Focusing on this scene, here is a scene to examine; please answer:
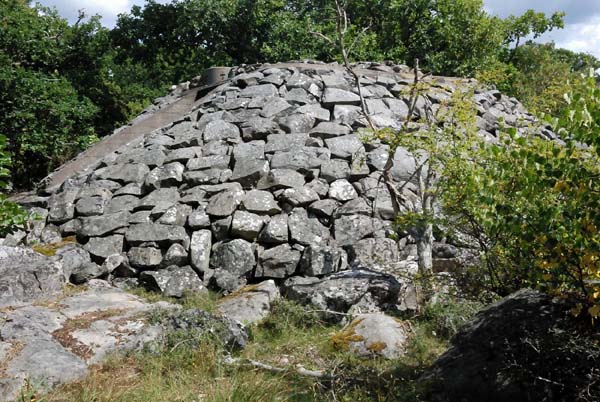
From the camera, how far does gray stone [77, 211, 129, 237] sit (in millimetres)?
7656

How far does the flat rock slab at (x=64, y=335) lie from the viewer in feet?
14.5

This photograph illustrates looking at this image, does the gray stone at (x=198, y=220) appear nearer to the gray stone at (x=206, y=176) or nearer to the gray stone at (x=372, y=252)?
the gray stone at (x=206, y=176)

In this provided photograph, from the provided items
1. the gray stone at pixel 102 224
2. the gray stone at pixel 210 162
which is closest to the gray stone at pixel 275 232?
the gray stone at pixel 210 162

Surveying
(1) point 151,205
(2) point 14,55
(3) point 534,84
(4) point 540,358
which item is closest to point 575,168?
(4) point 540,358

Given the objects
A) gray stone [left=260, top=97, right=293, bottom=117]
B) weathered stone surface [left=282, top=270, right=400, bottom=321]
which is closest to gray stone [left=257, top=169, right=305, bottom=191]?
gray stone [left=260, top=97, right=293, bottom=117]

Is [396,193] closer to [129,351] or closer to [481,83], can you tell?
[481,83]

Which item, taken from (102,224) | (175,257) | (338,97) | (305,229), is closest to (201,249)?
(175,257)

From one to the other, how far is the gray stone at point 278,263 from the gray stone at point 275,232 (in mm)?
127

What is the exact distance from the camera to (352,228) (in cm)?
723

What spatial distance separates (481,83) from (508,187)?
136 inches

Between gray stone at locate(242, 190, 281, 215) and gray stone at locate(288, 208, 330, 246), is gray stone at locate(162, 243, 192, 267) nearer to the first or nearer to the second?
gray stone at locate(242, 190, 281, 215)

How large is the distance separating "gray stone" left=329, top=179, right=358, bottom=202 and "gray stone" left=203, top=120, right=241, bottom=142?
1.74 meters

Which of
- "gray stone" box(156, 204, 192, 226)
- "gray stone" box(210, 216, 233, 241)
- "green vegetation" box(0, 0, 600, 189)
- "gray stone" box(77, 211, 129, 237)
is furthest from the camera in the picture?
"green vegetation" box(0, 0, 600, 189)

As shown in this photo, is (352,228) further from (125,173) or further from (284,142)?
(125,173)
